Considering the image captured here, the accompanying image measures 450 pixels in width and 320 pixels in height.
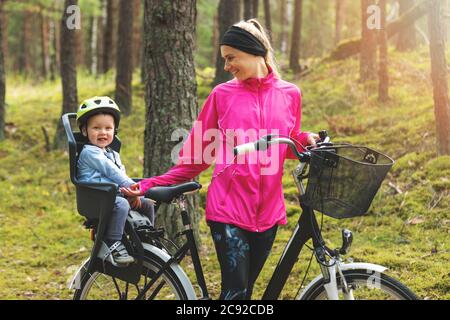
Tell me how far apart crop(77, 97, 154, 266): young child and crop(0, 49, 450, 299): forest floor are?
236 centimetres

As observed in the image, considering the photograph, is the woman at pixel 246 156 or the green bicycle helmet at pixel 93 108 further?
the green bicycle helmet at pixel 93 108

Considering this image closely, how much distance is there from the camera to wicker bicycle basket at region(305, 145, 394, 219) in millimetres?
3197

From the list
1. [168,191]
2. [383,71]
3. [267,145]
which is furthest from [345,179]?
[383,71]

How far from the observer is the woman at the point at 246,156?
3.54 meters

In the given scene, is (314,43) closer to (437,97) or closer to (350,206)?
(437,97)

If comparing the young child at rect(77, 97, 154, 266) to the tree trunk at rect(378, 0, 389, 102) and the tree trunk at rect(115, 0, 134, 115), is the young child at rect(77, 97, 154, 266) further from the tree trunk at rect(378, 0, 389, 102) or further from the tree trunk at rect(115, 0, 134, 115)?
the tree trunk at rect(115, 0, 134, 115)

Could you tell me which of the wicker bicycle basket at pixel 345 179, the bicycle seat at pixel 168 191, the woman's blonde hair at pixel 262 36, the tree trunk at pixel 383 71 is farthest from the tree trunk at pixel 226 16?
the wicker bicycle basket at pixel 345 179

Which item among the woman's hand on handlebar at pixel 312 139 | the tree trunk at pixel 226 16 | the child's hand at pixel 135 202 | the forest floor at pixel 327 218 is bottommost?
the forest floor at pixel 327 218

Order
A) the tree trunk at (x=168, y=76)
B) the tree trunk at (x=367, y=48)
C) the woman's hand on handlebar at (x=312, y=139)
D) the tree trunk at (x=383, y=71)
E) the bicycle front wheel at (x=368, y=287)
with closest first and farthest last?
the bicycle front wheel at (x=368, y=287) → the woman's hand on handlebar at (x=312, y=139) → the tree trunk at (x=168, y=76) → the tree trunk at (x=383, y=71) → the tree trunk at (x=367, y=48)

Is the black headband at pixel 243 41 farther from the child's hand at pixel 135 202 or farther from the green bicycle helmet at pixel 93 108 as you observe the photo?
the child's hand at pixel 135 202

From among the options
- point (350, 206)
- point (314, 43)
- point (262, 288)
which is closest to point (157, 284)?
point (350, 206)

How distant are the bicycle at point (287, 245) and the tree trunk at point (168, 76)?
87.6 inches

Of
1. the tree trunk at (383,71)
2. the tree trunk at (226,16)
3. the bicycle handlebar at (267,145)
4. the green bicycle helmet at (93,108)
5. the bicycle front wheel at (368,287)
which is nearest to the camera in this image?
the bicycle handlebar at (267,145)

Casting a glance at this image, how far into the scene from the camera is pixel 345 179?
325 centimetres
